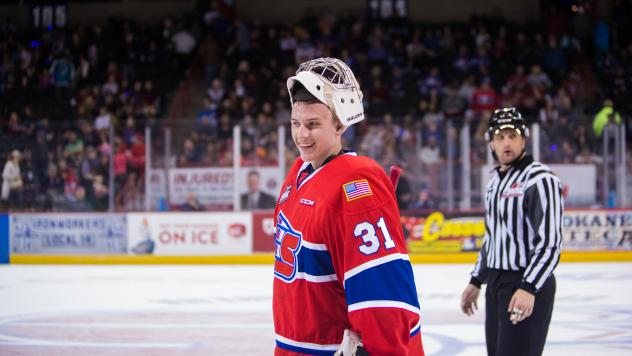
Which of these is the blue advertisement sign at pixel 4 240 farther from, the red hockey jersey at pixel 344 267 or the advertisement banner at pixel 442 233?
the red hockey jersey at pixel 344 267

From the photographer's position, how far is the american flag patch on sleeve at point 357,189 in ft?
6.72

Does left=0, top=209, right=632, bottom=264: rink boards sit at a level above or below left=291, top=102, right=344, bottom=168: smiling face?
below

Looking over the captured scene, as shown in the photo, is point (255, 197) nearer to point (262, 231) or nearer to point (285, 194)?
point (262, 231)

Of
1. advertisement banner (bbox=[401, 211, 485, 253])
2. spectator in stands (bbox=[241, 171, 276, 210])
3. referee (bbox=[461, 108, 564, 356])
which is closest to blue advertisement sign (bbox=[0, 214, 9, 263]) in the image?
spectator in stands (bbox=[241, 171, 276, 210])

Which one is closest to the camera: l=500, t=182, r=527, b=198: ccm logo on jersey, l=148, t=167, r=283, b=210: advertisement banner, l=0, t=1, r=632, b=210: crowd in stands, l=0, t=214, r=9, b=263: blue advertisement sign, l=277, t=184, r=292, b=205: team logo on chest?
l=277, t=184, r=292, b=205: team logo on chest

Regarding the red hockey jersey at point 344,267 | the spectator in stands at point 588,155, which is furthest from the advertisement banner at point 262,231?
the red hockey jersey at point 344,267

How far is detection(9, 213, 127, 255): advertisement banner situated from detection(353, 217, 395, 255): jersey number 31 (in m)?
11.7

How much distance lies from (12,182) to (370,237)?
12.0m

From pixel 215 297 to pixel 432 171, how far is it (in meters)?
4.78

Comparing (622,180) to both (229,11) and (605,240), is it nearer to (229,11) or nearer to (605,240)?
(605,240)

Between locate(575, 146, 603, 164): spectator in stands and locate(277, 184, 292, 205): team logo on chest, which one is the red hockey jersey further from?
locate(575, 146, 603, 164): spectator in stands

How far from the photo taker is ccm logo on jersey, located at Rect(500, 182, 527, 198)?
3.70m

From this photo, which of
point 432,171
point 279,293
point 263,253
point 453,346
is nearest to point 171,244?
point 263,253

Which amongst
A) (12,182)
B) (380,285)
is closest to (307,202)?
(380,285)
